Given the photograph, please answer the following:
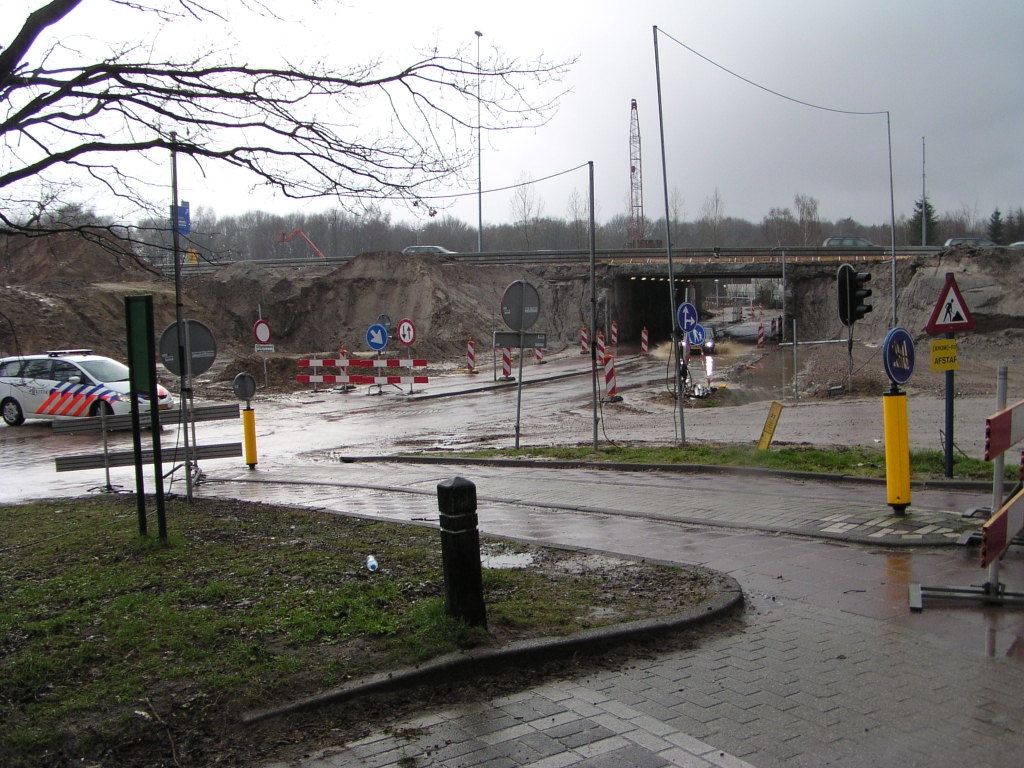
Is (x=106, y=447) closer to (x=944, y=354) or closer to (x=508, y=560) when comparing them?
(x=508, y=560)

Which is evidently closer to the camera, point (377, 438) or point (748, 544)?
point (748, 544)

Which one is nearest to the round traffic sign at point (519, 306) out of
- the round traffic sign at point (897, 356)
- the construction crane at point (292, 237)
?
the round traffic sign at point (897, 356)

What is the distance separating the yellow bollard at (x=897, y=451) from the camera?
27.1ft

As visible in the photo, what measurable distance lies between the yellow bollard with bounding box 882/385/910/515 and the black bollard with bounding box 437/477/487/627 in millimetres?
5143

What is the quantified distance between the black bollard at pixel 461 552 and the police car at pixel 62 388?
18.3 m

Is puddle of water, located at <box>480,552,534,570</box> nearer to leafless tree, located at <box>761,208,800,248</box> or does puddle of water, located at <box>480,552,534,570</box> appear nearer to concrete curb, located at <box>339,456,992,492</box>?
concrete curb, located at <box>339,456,992,492</box>

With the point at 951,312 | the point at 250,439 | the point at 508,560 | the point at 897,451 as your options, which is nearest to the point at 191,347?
the point at 250,439

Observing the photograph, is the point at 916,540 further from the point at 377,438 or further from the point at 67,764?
the point at 377,438

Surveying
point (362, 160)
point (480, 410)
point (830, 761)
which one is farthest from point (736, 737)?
point (480, 410)

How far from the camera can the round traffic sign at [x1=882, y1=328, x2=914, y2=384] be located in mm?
8648

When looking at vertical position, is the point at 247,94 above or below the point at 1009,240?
below

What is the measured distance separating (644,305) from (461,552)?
58.8 m

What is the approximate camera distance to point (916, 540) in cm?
744

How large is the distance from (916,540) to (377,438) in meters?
→ 14.2
